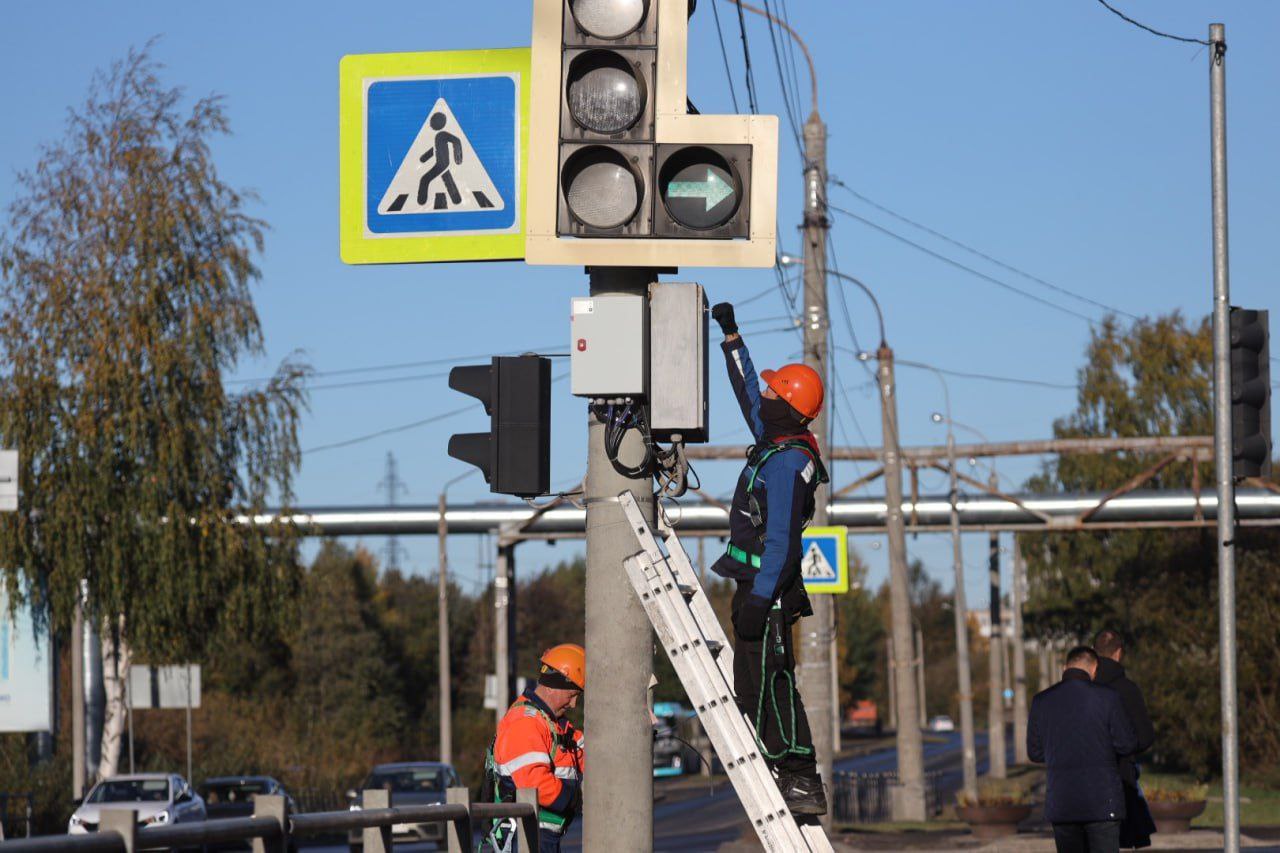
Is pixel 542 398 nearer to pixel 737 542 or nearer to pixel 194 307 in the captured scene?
pixel 737 542

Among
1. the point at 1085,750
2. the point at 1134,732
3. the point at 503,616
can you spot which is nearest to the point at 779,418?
the point at 1085,750

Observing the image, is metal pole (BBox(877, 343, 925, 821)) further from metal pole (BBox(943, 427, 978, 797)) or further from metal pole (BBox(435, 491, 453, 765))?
metal pole (BBox(435, 491, 453, 765))

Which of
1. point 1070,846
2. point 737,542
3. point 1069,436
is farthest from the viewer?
point 1069,436

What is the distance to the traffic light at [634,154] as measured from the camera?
7348 mm

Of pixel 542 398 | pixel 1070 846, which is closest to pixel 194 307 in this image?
pixel 1070 846

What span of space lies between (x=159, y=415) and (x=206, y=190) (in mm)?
4118

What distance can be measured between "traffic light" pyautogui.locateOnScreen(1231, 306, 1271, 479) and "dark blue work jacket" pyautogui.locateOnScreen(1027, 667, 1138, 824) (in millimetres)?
2106

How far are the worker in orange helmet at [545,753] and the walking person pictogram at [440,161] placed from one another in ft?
7.73

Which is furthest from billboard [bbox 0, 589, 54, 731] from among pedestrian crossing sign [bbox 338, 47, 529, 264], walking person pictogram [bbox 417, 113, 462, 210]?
walking person pictogram [bbox 417, 113, 462, 210]

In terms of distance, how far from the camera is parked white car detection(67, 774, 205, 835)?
104 ft

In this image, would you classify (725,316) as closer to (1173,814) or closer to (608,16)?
(608,16)

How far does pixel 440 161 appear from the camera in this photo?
329 inches

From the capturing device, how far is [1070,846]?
452 inches

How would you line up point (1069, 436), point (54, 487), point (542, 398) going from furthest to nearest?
point (1069, 436) → point (54, 487) → point (542, 398)
